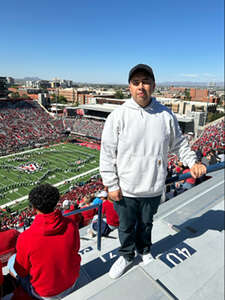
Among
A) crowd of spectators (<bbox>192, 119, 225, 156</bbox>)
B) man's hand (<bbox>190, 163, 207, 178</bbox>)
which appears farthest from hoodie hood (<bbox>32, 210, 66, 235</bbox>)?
crowd of spectators (<bbox>192, 119, 225, 156</bbox>)

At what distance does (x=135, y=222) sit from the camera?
2.20 meters

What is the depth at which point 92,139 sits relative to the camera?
3956cm

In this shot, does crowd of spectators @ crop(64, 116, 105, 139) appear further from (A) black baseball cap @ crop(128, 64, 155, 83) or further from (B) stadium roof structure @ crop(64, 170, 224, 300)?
(A) black baseball cap @ crop(128, 64, 155, 83)

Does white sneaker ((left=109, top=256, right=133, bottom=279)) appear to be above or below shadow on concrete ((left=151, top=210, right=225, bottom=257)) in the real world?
above

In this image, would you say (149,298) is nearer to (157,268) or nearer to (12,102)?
(157,268)

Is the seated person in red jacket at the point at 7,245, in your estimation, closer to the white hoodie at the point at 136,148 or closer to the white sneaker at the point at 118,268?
the white sneaker at the point at 118,268

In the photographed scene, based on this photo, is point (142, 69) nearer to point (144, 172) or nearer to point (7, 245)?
point (144, 172)

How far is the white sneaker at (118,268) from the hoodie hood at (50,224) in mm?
718

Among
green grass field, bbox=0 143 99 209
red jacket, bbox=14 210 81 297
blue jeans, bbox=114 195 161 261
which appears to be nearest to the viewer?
red jacket, bbox=14 210 81 297

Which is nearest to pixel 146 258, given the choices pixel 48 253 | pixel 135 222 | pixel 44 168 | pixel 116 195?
pixel 135 222

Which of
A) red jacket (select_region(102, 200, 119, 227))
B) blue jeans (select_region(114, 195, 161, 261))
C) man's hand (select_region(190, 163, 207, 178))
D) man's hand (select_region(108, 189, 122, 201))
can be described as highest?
man's hand (select_region(190, 163, 207, 178))

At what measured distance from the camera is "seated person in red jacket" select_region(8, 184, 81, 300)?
1596 mm

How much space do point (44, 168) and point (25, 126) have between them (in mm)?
15651

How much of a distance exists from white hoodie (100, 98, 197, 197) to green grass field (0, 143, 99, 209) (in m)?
18.1
